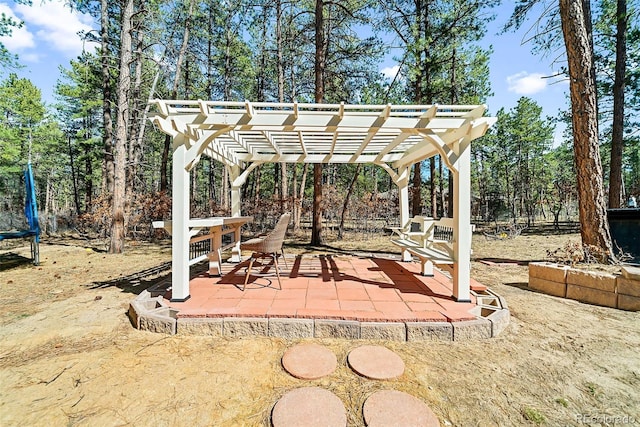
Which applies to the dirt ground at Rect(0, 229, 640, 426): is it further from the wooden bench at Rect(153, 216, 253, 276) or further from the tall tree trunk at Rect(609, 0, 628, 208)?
the tall tree trunk at Rect(609, 0, 628, 208)

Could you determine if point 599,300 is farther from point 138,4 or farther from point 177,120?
point 138,4

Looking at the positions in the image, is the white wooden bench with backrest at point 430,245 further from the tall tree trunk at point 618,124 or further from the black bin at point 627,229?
the tall tree trunk at point 618,124

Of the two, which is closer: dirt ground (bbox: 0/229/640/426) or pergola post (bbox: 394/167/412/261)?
dirt ground (bbox: 0/229/640/426)

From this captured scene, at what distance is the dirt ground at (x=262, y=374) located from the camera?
1721 millimetres

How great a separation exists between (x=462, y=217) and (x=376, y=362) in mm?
1908

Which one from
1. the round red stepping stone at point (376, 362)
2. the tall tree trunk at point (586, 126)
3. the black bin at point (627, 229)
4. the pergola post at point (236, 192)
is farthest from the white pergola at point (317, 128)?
the black bin at point (627, 229)

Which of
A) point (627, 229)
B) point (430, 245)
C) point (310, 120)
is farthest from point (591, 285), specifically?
point (310, 120)

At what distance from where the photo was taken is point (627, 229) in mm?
5398

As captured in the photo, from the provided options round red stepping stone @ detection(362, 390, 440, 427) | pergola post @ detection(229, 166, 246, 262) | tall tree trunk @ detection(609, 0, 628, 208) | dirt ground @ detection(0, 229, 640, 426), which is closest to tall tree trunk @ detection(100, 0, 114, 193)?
pergola post @ detection(229, 166, 246, 262)

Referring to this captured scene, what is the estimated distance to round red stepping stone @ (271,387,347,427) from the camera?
5.28 ft

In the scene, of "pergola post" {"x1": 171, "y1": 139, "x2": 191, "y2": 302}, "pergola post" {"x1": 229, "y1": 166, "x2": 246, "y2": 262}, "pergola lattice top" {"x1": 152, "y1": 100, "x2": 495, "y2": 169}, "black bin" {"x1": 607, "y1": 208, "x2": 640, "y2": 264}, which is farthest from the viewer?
"pergola post" {"x1": 229, "y1": 166, "x2": 246, "y2": 262}

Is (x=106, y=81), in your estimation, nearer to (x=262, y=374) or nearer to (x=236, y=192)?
(x=236, y=192)

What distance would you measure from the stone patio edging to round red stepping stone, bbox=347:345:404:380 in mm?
204

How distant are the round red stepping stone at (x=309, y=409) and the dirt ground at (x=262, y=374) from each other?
0.07m
